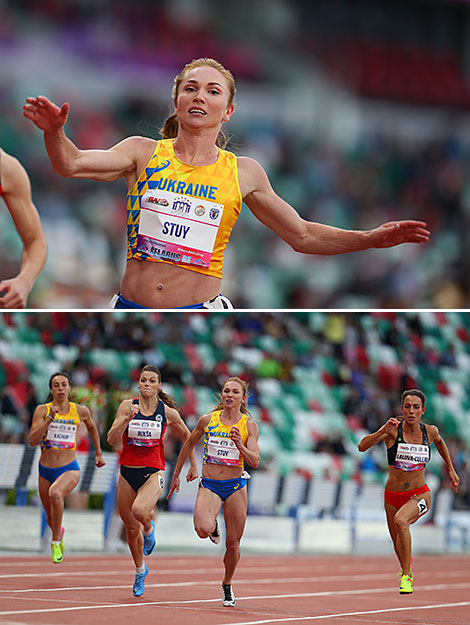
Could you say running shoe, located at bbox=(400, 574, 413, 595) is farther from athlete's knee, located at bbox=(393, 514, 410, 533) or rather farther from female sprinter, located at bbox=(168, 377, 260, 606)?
female sprinter, located at bbox=(168, 377, 260, 606)

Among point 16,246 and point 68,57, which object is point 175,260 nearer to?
point 16,246

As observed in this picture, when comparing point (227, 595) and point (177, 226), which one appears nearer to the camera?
point (177, 226)

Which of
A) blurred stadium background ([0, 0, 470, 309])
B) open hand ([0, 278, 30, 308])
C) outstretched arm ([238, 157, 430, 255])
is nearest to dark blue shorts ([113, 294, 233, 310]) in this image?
outstretched arm ([238, 157, 430, 255])

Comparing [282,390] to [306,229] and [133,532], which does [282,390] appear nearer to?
[133,532]

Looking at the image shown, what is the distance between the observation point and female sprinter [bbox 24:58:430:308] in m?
5.30

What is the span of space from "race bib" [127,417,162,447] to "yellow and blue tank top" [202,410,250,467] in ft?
1.26

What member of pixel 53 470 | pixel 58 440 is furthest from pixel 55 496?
pixel 58 440

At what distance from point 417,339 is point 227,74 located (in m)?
14.2

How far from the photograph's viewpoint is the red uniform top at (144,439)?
8094 mm

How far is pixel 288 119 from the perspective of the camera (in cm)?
2022

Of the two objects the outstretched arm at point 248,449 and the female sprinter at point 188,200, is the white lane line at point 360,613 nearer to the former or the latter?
the outstretched arm at point 248,449

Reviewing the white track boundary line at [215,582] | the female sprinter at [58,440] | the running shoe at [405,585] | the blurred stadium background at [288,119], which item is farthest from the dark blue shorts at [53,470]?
the blurred stadium background at [288,119]

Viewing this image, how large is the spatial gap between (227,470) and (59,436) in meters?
2.10

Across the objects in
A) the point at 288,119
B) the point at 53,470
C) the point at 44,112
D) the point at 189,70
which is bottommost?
the point at 53,470
